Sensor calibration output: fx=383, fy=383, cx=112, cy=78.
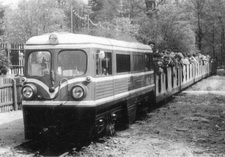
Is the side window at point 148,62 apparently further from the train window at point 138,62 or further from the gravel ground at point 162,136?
the gravel ground at point 162,136

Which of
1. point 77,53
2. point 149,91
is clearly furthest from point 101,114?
point 149,91

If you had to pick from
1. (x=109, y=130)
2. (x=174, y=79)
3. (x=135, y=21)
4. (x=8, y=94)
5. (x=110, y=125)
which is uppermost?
(x=135, y=21)

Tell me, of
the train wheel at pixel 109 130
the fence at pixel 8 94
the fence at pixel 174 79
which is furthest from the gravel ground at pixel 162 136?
the fence at pixel 174 79

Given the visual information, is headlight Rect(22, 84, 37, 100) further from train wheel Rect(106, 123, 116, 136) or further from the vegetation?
the vegetation

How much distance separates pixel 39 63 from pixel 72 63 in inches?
31.2

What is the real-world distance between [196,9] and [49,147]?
43.2 m

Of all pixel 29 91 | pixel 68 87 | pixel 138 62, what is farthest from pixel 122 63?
pixel 29 91

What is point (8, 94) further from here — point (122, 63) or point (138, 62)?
point (122, 63)

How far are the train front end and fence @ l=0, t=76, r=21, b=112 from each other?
5.08 metres

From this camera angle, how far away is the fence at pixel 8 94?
13.3 m

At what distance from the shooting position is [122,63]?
10039 millimetres

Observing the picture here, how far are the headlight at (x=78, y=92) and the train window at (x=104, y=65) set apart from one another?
58cm

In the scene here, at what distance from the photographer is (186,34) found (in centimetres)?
2789

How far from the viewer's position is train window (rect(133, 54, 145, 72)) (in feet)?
36.8
